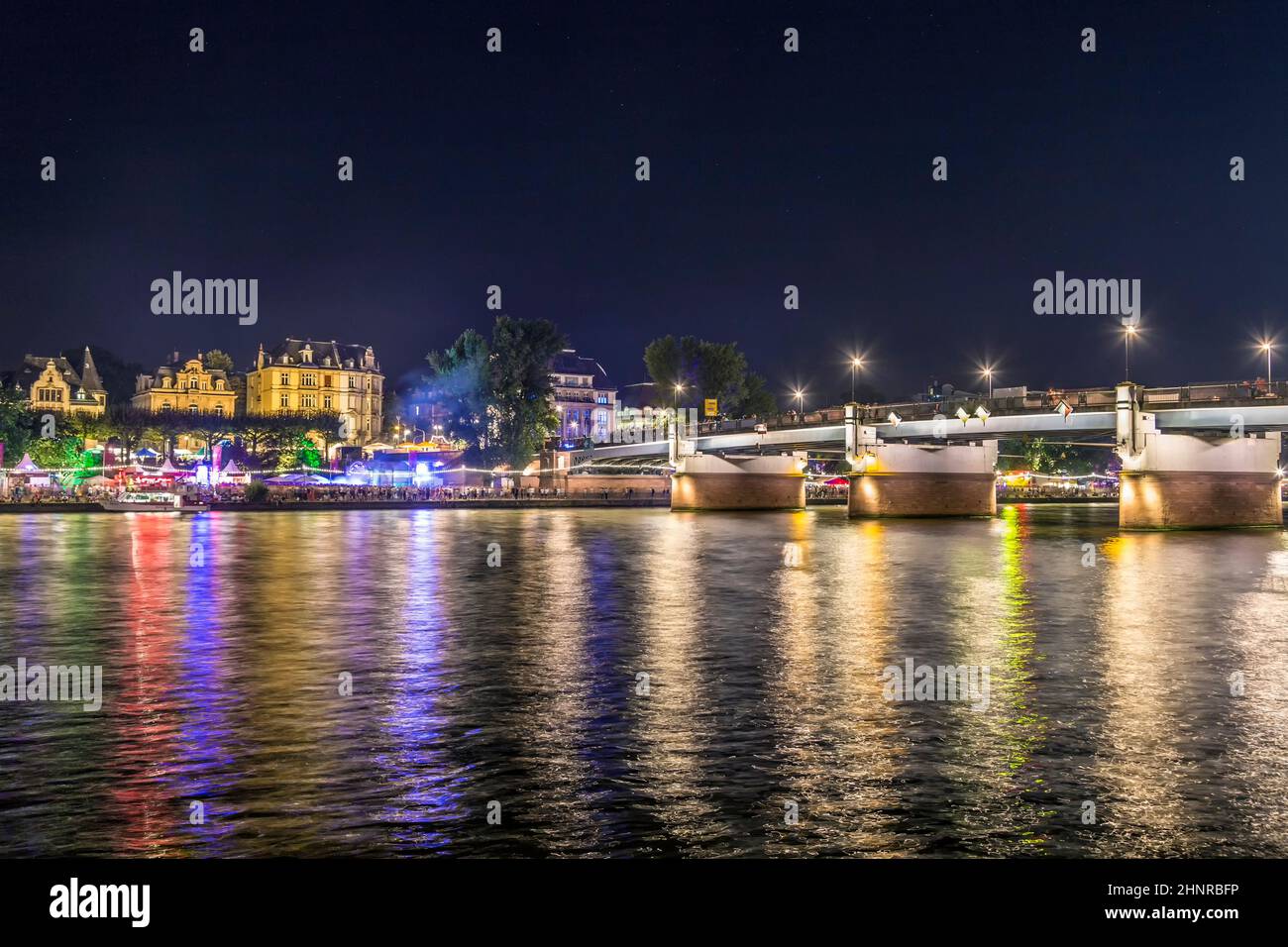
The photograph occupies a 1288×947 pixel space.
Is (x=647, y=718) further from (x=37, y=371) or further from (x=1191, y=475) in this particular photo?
(x=37, y=371)

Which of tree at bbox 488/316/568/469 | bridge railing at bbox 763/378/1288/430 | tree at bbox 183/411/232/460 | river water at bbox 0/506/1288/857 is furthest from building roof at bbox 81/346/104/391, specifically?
river water at bbox 0/506/1288/857

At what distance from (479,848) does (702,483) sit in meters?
103

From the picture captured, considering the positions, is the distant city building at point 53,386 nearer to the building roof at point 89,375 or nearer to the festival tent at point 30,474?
the building roof at point 89,375

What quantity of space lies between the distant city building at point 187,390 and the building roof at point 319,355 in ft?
28.4

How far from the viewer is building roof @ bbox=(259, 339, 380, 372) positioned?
620ft

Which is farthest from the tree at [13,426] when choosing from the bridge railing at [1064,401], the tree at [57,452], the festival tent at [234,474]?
the bridge railing at [1064,401]

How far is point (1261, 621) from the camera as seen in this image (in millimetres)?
29594

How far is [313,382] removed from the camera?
622 feet

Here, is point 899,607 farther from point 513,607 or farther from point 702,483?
point 702,483

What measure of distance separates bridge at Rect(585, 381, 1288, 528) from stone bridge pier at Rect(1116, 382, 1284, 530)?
0.20ft

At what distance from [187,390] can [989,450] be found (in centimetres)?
13370

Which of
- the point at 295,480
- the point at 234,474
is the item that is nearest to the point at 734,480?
the point at 295,480

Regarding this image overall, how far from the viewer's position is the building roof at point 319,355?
188875 millimetres
